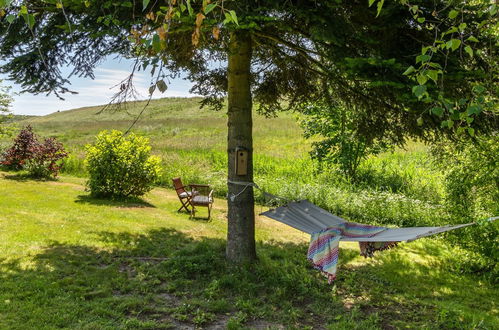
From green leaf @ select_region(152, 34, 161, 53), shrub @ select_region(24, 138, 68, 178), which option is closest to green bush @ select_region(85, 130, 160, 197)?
shrub @ select_region(24, 138, 68, 178)

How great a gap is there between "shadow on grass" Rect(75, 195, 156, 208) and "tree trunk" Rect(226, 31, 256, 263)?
5052mm

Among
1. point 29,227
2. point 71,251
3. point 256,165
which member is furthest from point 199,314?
point 256,165

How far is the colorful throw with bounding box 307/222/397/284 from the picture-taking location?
4172 mm

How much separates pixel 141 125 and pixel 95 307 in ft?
106

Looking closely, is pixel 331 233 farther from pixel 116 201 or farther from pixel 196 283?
pixel 116 201

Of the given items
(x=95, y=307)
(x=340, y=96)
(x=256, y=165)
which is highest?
(x=340, y=96)

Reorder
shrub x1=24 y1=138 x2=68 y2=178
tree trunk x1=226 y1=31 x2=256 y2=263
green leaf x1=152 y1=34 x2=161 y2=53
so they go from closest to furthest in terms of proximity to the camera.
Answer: green leaf x1=152 y1=34 x2=161 y2=53 → tree trunk x1=226 y1=31 x2=256 y2=263 → shrub x1=24 y1=138 x2=68 y2=178

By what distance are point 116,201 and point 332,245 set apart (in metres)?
7.53

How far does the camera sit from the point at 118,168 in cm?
1038

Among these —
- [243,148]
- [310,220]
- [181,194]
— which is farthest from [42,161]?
[310,220]

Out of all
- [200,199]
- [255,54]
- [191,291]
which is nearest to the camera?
[191,291]

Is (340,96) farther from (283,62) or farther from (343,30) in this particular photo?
(343,30)

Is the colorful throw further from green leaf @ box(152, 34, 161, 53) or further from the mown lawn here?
green leaf @ box(152, 34, 161, 53)

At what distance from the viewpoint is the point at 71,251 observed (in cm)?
588
